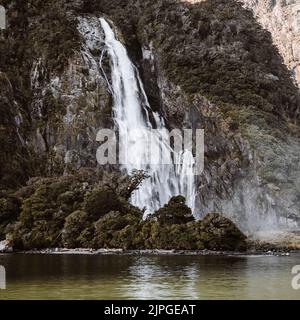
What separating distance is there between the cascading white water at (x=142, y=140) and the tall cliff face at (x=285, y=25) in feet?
231

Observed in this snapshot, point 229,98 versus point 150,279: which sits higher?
point 229,98

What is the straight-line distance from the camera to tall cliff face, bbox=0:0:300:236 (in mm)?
69250

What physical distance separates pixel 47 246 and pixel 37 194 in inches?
216

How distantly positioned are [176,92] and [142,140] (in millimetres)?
9883

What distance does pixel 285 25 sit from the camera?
14462 centimetres

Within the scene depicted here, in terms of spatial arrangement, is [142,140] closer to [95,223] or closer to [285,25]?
[95,223]

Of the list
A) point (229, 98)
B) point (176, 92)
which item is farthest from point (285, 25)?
point (176, 92)

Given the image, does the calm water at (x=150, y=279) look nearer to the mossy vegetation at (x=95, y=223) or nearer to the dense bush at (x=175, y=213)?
the mossy vegetation at (x=95, y=223)

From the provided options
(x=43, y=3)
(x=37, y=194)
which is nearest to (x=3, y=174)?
(x=37, y=194)

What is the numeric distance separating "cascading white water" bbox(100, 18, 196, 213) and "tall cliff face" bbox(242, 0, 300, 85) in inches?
2776

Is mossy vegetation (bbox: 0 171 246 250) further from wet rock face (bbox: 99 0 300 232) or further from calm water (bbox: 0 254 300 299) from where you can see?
wet rock face (bbox: 99 0 300 232)

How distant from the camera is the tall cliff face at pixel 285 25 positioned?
141m

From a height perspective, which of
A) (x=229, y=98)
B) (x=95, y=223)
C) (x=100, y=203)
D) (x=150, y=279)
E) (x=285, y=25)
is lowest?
(x=150, y=279)

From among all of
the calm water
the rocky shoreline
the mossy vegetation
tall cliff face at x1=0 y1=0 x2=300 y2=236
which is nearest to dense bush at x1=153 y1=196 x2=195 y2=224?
the mossy vegetation
